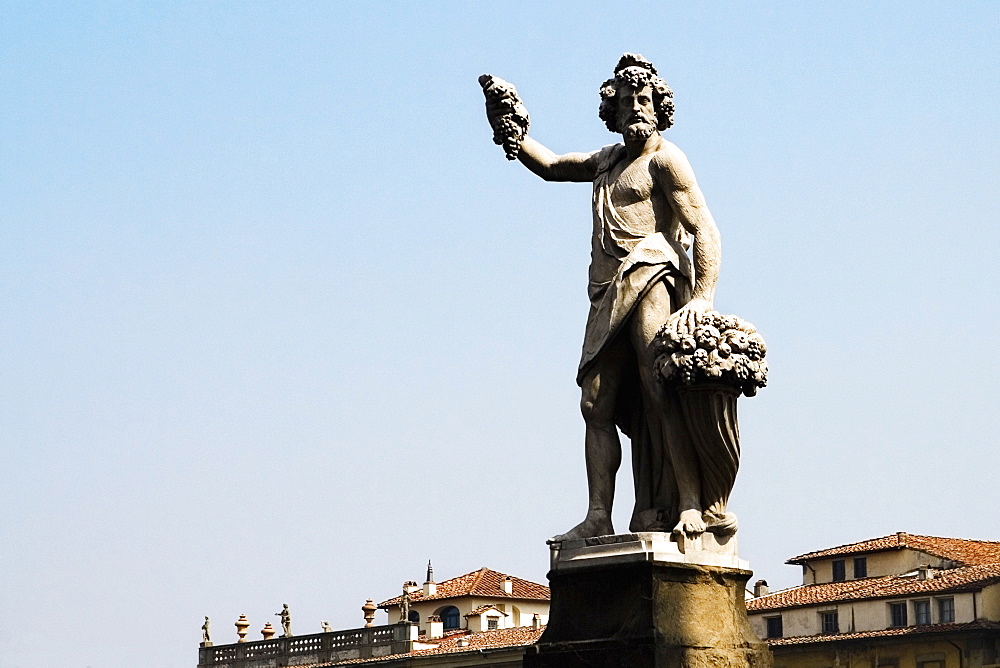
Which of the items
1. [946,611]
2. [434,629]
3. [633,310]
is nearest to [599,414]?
[633,310]

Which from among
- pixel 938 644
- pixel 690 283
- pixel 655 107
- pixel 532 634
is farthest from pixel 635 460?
pixel 532 634

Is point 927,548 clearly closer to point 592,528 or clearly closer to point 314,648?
point 314,648

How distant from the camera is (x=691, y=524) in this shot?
1009 cm

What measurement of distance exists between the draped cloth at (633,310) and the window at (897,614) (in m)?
44.5

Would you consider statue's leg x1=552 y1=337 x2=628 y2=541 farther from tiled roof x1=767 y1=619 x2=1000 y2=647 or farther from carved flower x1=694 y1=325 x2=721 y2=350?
tiled roof x1=767 y1=619 x2=1000 y2=647

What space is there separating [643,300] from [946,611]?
4451 cm

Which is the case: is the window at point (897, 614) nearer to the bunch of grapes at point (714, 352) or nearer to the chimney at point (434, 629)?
the chimney at point (434, 629)

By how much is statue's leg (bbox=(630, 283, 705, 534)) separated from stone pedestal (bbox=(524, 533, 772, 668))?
0.61ft

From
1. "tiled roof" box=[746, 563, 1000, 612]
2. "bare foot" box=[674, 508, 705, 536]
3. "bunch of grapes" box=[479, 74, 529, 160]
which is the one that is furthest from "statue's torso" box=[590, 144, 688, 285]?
"tiled roof" box=[746, 563, 1000, 612]

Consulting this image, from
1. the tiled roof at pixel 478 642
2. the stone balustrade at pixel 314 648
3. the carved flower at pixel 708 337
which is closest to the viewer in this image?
the carved flower at pixel 708 337

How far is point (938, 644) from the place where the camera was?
52406 mm

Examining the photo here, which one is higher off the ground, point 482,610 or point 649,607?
point 482,610

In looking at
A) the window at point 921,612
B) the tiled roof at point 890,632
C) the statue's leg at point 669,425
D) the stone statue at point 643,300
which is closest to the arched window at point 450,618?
the tiled roof at point 890,632

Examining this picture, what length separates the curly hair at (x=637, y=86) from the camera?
35.3ft
